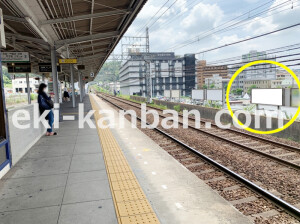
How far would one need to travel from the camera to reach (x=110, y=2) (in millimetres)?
8766

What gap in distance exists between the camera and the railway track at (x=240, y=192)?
3.66 metres

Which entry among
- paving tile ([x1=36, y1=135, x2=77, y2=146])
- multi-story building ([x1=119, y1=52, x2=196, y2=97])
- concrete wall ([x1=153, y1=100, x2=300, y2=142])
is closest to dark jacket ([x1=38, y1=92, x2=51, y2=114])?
paving tile ([x1=36, y1=135, x2=77, y2=146])

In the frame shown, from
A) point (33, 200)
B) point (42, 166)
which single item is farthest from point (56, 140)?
point (33, 200)

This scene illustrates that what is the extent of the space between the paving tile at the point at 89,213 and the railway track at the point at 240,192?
214 cm

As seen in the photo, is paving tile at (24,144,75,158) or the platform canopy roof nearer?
paving tile at (24,144,75,158)

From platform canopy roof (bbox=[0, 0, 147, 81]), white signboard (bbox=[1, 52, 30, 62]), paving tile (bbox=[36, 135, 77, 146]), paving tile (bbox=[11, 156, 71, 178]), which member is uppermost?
platform canopy roof (bbox=[0, 0, 147, 81])

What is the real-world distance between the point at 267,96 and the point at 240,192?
28.6 ft

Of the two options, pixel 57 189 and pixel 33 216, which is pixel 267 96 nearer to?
pixel 57 189

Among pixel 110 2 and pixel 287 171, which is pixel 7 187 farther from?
pixel 110 2

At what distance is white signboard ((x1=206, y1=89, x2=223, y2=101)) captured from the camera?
53.7 ft

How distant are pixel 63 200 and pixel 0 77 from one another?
123 inches

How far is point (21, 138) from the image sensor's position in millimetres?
6539

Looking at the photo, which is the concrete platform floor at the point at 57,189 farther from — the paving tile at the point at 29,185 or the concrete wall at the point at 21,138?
the concrete wall at the point at 21,138

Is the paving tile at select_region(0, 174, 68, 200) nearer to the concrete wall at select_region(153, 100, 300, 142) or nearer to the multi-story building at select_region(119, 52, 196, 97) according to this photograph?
the concrete wall at select_region(153, 100, 300, 142)
